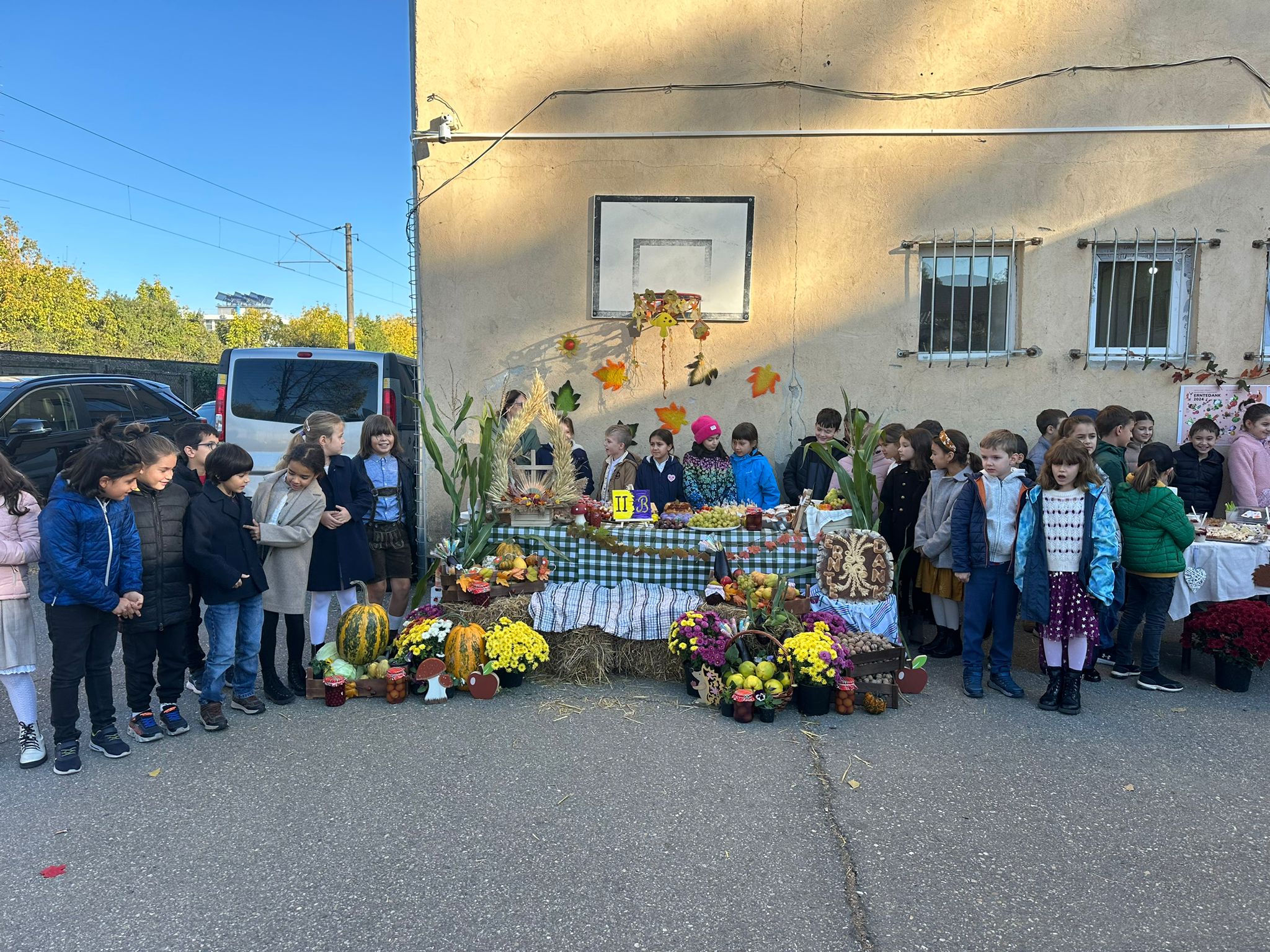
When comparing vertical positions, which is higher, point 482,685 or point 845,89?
point 845,89

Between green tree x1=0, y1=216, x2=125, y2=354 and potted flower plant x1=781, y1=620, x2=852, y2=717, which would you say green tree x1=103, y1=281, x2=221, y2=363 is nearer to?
green tree x1=0, y1=216, x2=125, y2=354

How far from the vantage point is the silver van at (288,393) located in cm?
916

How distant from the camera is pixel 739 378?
7887mm

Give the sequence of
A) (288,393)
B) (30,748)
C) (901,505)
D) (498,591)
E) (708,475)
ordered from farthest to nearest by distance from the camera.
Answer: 1. (288,393)
2. (708,475)
3. (901,505)
4. (498,591)
5. (30,748)

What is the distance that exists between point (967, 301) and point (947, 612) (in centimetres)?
315

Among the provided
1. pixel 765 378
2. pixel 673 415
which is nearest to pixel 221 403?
pixel 673 415

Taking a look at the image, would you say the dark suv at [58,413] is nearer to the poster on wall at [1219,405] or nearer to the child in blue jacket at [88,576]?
the child in blue jacket at [88,576]

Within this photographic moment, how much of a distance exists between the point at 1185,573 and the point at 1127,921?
3.39 metres

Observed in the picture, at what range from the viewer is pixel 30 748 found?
4215 mm

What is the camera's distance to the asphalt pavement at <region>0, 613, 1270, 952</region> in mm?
2977

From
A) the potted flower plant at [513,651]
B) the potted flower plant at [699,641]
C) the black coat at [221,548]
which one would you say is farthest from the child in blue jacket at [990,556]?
the black coat at [221,548]

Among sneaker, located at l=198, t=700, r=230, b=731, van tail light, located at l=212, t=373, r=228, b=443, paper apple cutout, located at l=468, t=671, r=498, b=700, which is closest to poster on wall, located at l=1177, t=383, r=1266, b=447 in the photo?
paper apple cutout, located at l=468, t=671, r=498, b=700

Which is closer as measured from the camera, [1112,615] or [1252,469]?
[1112,615]

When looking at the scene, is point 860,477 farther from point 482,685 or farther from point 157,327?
point 157,327
